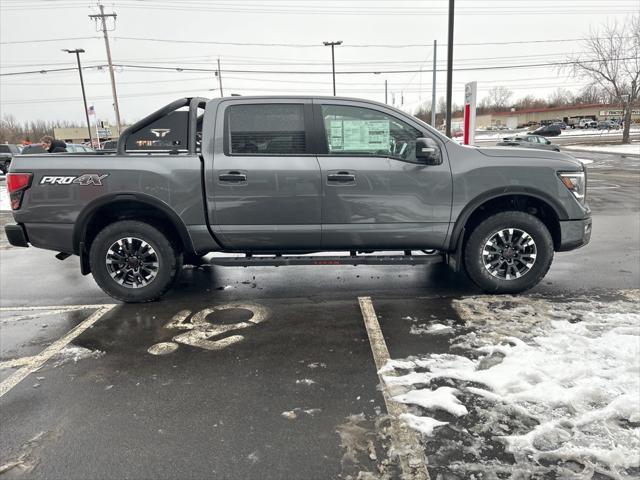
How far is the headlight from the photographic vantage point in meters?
4.55

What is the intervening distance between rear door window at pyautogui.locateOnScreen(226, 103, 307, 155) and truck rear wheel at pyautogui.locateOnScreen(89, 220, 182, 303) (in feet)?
4.02

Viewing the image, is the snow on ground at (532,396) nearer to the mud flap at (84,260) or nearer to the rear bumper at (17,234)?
the mud flap at (84,260)

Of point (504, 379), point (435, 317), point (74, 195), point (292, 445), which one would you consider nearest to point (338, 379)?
point (292, 445)

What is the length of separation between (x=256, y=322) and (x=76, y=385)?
1.55 meters

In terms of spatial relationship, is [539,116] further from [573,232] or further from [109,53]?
[573,232]

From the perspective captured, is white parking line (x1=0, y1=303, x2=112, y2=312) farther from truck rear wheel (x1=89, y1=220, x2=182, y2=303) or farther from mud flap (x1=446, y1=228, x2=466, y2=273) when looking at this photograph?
mud flap (x1=446, y1=228, x2=466, y2=273)

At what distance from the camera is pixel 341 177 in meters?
4.42

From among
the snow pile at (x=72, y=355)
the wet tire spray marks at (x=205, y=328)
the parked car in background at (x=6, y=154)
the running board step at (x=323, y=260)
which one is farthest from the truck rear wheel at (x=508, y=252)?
the parked car in background at (x=6, y=154)

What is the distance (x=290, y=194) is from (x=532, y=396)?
2.67 metres

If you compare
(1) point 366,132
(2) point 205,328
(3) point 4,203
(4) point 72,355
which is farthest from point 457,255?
(3) point 4,203

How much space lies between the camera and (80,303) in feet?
16.4

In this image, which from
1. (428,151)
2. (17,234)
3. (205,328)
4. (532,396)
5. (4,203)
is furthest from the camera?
(4,203)

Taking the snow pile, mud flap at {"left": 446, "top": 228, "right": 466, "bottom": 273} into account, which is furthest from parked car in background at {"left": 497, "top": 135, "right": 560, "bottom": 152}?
the snow pile

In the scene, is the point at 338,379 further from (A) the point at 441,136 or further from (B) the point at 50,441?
Answer: (A) the point at 441,136
